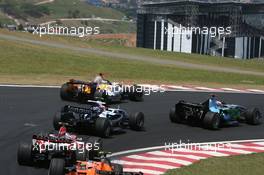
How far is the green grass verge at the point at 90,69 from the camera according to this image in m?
41.3

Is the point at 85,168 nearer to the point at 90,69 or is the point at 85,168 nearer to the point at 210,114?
the point at 210,114

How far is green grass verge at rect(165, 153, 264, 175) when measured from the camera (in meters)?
15.4

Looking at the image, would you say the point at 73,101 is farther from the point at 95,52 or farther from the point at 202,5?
the point at 202,5

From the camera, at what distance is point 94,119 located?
64.1ft

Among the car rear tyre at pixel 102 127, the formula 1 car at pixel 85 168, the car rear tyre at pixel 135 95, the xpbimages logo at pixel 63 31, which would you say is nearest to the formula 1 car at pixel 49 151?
the formula 1 car at pixel 85 168

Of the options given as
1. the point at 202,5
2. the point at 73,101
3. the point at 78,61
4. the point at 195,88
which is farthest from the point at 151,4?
the point at 73,101

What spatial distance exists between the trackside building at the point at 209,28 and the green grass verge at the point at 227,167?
70.4 metres

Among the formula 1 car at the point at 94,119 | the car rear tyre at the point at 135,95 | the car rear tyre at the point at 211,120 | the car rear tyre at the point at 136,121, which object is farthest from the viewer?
the car rear tyre at the point at 135,95

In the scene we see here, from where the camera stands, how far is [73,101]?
2736 cm

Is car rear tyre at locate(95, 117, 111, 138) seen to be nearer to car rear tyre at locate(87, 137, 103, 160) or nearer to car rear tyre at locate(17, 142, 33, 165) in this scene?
car rear tyre at locate(87, 137, 103, 160)

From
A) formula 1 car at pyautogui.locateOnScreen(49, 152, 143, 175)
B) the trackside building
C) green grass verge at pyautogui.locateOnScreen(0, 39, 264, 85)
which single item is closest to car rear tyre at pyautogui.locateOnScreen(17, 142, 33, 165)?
formula 1 car at pyautogui.locateOnScreen(49, 152, 143, 175)

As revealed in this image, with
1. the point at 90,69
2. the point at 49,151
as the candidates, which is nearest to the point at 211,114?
the point at 49,151

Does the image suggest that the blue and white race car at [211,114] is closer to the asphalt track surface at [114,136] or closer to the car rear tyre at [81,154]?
the asphalt track surface at [114,136]

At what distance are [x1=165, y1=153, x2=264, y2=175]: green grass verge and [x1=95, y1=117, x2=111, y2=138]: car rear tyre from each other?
13.4 ft
